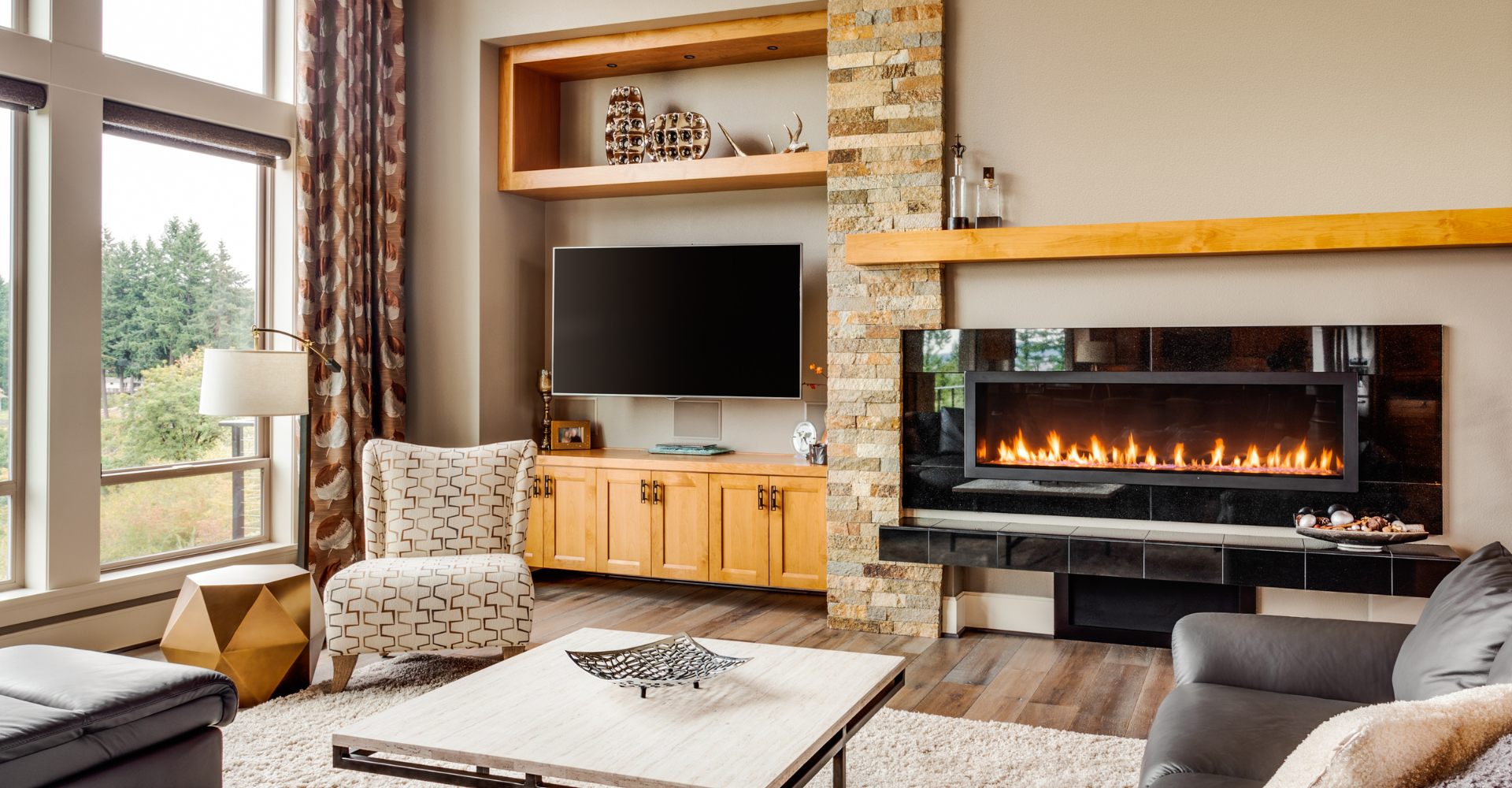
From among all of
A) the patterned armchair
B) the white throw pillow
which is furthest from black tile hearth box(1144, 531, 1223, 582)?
the white throw pillow

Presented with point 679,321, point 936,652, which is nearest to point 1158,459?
point 936,652

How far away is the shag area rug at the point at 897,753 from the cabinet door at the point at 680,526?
5.44 ft

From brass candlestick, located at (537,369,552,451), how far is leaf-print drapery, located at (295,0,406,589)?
28.2 inches

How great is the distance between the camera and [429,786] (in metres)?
2.55

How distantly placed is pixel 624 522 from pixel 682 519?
0.30m

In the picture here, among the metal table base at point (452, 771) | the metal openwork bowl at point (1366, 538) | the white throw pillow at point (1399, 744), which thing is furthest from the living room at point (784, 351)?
the white throw pillow at point (1399, 744)

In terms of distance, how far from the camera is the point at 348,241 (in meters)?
4.72

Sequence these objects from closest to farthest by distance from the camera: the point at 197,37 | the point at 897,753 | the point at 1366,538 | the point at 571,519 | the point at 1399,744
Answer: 1. the point at 1399,744
2. the point at 897,753
3. the point at 1366,538
4. the point at 197,37
5. the point at 571,519

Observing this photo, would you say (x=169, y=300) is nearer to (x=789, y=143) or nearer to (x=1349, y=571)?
(x=789, y=143)

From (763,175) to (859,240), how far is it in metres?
0.81

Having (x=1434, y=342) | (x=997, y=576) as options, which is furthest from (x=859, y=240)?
(x=1434, y=342)

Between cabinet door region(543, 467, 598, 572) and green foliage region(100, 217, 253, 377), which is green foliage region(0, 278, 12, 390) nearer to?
green foliage region(100, 217, 253, 377)

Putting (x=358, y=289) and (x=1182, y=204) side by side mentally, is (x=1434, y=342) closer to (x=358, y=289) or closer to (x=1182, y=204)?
(x=1182, y=204)

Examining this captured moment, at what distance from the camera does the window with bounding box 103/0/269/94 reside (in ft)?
13.2
